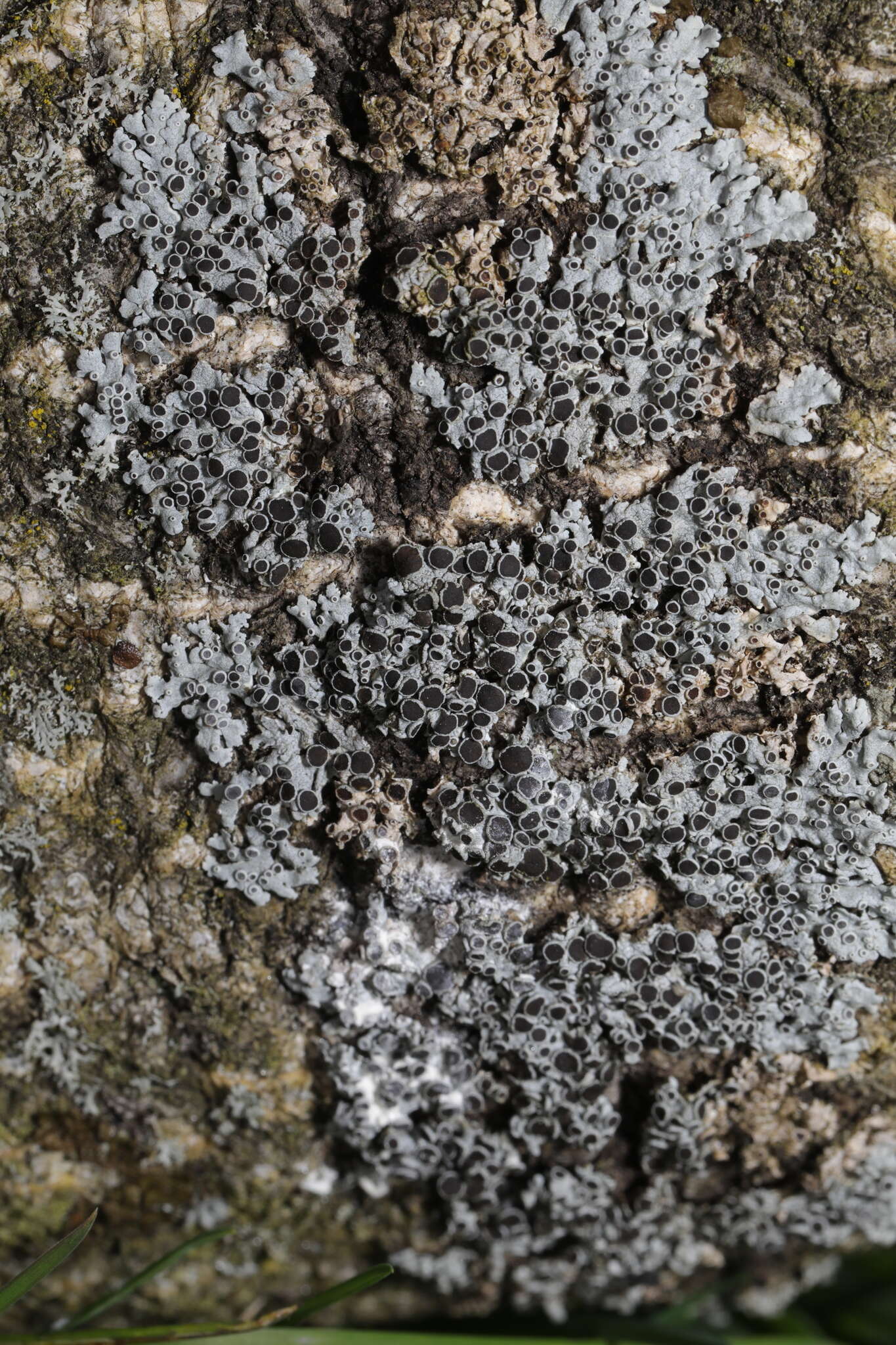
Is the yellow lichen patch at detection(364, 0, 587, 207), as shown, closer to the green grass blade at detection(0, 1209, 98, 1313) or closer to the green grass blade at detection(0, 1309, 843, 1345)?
the green grass blade at detection(0, 1209, 98, 1313)

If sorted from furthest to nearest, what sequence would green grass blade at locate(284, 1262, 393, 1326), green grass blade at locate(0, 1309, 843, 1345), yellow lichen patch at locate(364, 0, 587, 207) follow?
green grass blade at locate(0, 1309, 843, 1345) < green grass blade at locate(284, 1262, 393, 1326) < yellow lichen patch at locate(364, 0, 587, 207)

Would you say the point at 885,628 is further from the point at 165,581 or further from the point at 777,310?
the point at 165,581

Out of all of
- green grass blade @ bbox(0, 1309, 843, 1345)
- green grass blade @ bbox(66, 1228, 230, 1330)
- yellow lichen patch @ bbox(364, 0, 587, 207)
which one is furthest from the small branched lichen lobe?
green grass blade @ bbox(0, 1309, 843, 1345)

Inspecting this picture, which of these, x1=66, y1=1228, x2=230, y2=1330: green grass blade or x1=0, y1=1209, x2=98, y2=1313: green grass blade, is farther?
x1=66, y1=1228, x2=230, y2=1330: green grass blade

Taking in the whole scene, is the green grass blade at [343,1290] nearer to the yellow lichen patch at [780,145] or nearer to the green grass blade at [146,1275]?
the green grass blade at [146,1275]

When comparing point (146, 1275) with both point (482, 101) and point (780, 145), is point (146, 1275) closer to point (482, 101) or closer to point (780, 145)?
point (482, 101)

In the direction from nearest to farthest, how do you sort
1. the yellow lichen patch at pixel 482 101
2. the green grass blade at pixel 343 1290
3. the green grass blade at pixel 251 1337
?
the yellow lichen patch at pixel 482 101, the green grass blade at pixel 343 1290, the green grass blade at pixel 251 1337

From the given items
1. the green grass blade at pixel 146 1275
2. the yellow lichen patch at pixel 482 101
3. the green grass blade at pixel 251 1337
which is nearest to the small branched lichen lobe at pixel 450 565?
the yellow lichen patch at pixel 482 101
